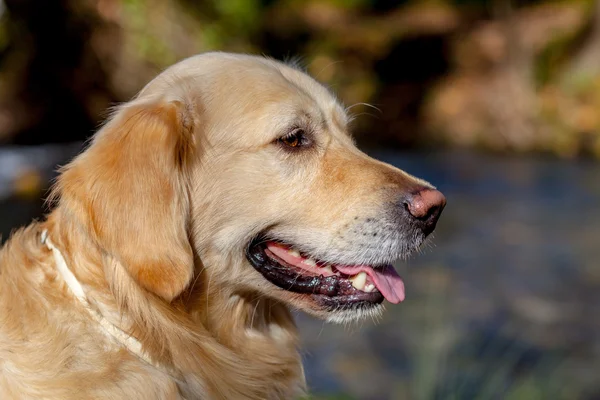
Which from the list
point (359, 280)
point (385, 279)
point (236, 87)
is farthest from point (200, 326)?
point (236, 87)

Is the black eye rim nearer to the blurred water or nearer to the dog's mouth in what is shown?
the dog's mouth

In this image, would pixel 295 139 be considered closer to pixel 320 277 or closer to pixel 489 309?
pixel 320 277

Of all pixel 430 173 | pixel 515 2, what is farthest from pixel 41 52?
pixel 515 2

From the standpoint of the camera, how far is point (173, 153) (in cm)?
288

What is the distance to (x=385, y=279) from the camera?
10.8ft

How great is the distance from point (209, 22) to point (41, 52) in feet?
10.5

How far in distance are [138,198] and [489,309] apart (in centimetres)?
656

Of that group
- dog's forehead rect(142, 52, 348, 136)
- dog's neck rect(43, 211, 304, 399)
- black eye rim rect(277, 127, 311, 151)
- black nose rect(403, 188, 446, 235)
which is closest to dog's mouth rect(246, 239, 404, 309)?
dog's neck rect(43, 211, 304, 399)

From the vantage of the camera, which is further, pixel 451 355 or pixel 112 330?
pixel 451 355

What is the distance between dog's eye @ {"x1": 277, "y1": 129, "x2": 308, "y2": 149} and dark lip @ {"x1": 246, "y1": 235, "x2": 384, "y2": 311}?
424mm

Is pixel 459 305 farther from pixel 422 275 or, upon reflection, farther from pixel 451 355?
pixel 451 355

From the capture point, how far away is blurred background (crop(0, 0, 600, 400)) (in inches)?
281

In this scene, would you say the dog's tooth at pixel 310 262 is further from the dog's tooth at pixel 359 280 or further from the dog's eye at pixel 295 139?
the dog's eye at pixel 295 139

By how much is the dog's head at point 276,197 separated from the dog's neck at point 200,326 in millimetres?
139
